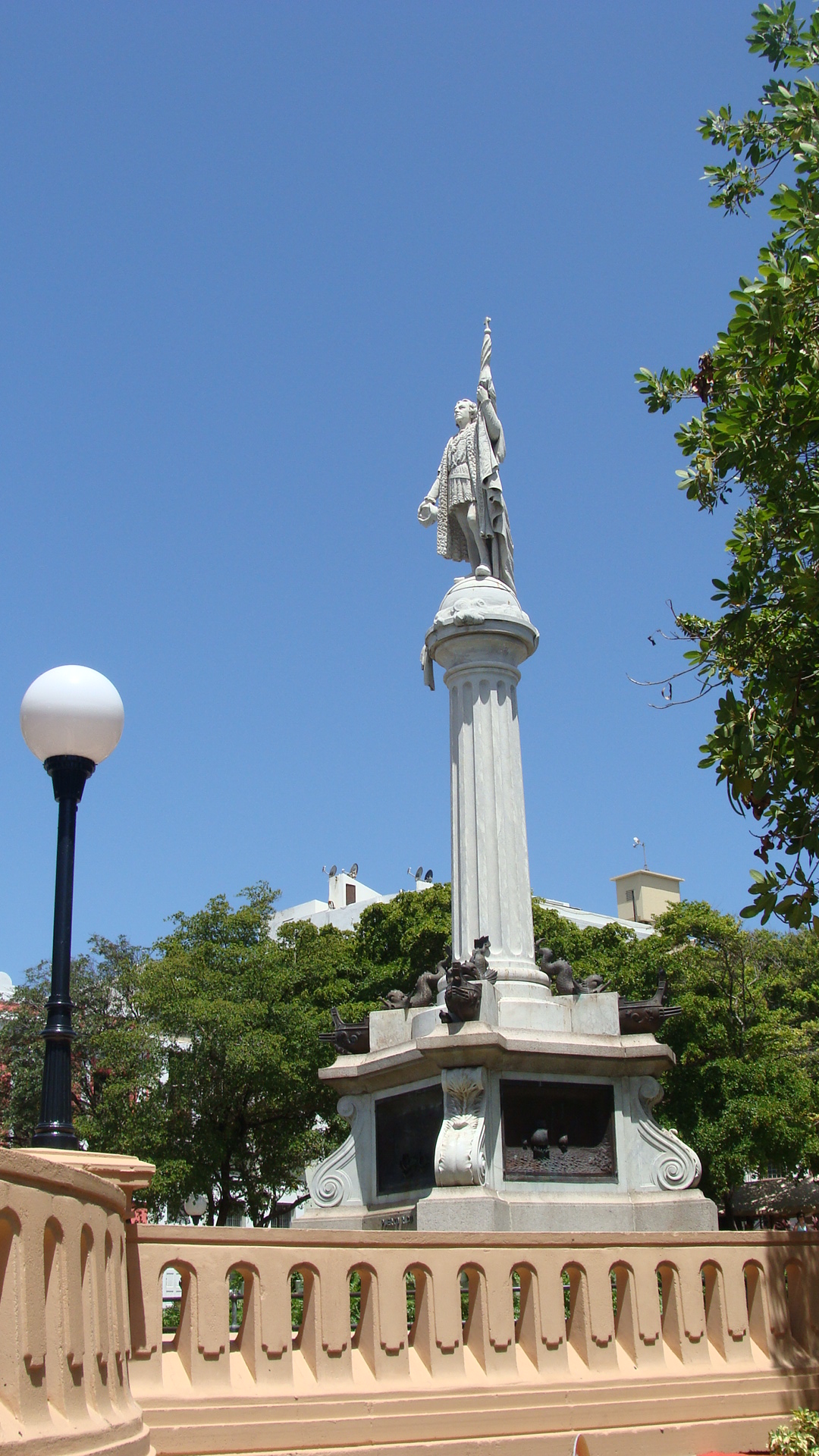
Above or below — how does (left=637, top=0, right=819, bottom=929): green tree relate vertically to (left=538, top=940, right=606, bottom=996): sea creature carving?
above

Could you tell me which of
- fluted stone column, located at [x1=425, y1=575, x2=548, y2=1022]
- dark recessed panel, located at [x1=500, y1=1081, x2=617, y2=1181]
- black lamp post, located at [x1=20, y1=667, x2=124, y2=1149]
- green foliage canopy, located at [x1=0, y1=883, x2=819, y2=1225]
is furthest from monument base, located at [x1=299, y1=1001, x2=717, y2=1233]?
green foliage canopy, located at [x1=0, y1=883, x2=819, y2=1225]

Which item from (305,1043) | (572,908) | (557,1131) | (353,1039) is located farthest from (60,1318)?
(572,908)

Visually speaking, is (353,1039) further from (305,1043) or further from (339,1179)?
(305,1043)

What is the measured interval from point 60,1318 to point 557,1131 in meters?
8.38

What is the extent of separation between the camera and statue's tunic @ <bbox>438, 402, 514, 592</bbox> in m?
16.7

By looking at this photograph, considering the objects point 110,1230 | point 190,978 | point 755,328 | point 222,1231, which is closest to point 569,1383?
point 222,1231

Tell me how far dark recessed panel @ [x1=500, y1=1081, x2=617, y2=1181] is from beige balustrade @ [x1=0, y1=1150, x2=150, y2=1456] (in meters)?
6.69

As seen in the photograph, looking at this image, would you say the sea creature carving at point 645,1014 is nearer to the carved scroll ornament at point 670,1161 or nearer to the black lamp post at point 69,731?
the carved scroll ornament at point 670,1161

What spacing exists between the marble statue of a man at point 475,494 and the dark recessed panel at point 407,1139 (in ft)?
21.4

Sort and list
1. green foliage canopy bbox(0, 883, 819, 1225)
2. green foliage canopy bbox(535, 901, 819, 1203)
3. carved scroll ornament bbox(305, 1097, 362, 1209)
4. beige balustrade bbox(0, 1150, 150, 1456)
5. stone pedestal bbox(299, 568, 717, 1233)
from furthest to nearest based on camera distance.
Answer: green foliage canopy bbox(0, 883, 819, 1225) < green foliage canopy bbox(535, 901, 819, 1203) < carved scroll ornament bbox(305, 1097, 362, 1209) < stone pedestal bbox(299, 568, 717, 1233) < beige balustrade bbox(0, 1150, 150, 1456)

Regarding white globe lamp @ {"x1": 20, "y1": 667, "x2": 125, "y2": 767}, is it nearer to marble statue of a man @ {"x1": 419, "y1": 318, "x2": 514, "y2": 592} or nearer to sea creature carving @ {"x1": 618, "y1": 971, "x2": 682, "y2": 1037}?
sea creature carving @ {"x1": 618, "y1": 971, "x2": 682, "y2": 1037}

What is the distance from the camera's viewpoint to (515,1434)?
799 centimetres

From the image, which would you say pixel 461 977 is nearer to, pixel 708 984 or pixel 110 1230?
pixel 110 1230

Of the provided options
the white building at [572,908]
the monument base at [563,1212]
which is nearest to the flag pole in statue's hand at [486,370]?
the monument base at [563,1212]
